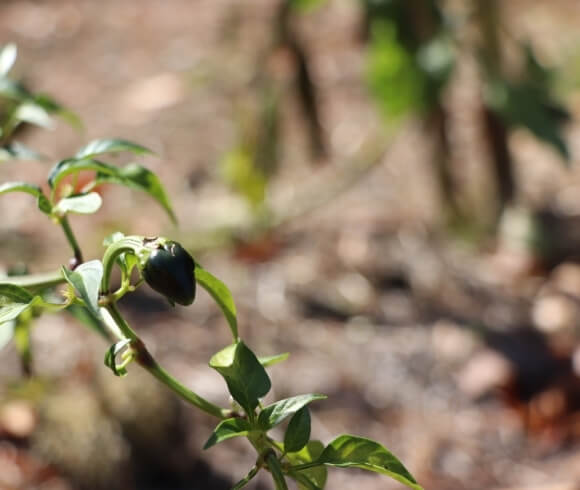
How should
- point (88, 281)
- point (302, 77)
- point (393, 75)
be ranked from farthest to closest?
point (302, 77)
point (393, 75)
point (88, 281)

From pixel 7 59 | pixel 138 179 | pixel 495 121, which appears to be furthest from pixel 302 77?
pixel 138 179

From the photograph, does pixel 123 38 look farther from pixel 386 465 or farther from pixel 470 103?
pixel 386 465

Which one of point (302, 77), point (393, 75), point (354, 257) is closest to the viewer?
point (393, 75)

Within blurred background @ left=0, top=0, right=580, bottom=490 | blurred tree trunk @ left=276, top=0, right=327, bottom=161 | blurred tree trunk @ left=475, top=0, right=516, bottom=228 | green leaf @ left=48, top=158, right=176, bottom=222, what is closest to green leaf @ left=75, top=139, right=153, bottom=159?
green leaf @ left=48, top=158, right=176, bottom=222

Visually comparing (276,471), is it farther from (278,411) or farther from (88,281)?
(88,281)

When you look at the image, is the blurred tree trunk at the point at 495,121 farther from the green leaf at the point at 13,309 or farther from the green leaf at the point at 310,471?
the green leaf at the point at 13,309

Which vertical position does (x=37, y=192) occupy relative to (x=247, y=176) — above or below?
above

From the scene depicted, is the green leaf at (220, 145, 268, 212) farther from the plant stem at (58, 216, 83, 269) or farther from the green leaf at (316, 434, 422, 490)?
the green leaf at (316, 434, 422, 490)

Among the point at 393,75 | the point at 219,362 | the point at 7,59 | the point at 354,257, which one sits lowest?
the point at 354,257
